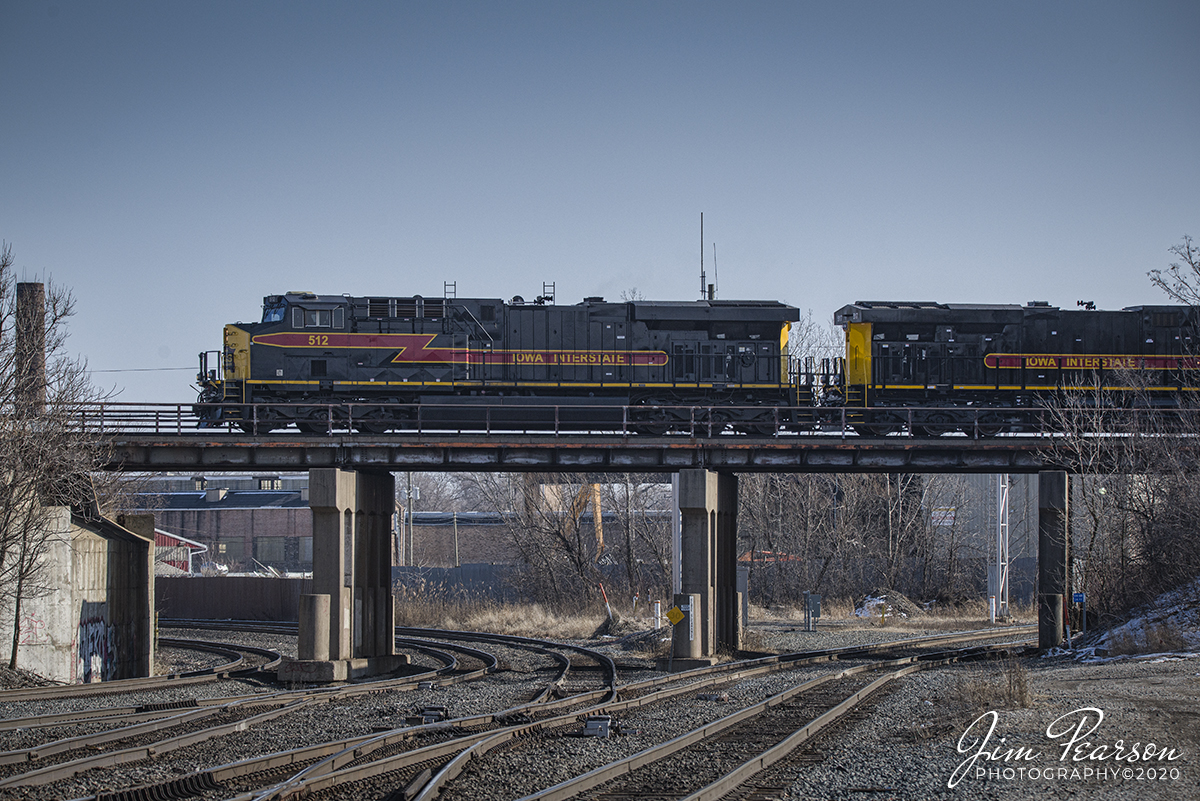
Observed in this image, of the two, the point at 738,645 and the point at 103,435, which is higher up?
the point at 103,435

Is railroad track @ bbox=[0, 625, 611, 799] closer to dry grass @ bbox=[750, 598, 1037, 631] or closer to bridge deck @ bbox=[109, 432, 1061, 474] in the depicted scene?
bridge deck @ bbox=[109, 432, 1061, 474]

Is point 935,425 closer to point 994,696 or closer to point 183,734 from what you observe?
point 994,696

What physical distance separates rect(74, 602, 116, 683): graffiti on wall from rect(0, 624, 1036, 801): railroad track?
23.4ft

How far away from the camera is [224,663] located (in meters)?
27.5

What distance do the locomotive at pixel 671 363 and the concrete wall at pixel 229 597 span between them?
17.0 meters

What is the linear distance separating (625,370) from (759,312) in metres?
4.21

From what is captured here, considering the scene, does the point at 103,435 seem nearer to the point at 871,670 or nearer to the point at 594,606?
the point at 871,670

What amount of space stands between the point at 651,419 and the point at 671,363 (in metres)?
1.68

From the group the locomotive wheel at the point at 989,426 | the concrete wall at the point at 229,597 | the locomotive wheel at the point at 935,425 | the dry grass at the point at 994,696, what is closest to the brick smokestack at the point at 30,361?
the concrete wall at the point at 229,597

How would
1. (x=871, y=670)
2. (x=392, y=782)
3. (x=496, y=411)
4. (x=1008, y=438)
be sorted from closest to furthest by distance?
(x=392, y=782) → (x=871, y=670) → (x=1008, y=438) → (x=496, y=411)

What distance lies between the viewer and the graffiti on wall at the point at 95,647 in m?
24.6

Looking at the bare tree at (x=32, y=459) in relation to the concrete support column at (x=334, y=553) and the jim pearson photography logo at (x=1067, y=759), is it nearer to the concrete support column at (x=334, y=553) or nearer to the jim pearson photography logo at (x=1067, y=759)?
the concrete support column at (x=334, y=553)

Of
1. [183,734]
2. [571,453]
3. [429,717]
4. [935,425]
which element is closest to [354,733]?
[429,717]

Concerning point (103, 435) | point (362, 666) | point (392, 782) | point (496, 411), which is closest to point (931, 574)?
point (496, 411)
